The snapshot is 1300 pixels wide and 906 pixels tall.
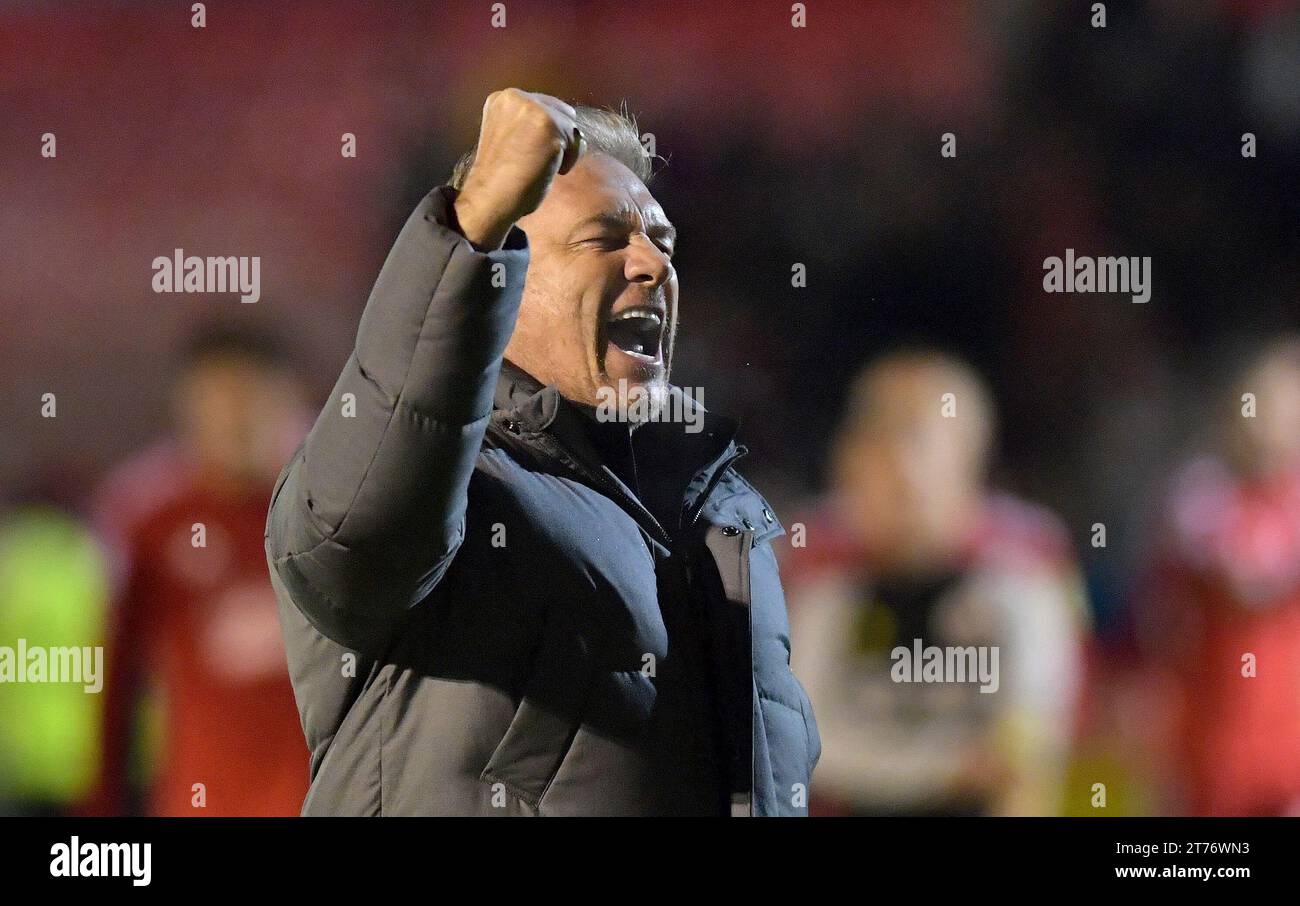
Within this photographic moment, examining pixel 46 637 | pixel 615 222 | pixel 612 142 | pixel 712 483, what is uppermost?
pixel 612 142

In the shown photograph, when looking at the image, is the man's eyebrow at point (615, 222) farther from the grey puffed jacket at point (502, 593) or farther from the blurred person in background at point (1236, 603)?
the blurred person in background at point (1236, 603)

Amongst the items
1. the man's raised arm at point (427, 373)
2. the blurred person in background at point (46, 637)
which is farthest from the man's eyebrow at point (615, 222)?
the blurred person in background at point (46, 637)

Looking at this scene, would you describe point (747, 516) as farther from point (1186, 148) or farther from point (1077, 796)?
point (1186, 148)

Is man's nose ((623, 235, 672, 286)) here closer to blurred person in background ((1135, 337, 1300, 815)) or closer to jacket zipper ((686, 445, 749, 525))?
jacket zipper ((686, 445, 749, 525))

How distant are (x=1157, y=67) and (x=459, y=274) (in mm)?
1316

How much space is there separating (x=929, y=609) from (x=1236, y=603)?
1.41ft

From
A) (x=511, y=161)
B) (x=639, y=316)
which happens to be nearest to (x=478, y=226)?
(x=511, y=161)

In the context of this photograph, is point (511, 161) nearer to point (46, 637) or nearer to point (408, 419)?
point (408, 419)

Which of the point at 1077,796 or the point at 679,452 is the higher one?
the point at 679,452

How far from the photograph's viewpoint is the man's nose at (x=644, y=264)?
154cm

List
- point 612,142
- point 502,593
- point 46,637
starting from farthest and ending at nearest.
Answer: point 46,637, point 612,142, point 502,593

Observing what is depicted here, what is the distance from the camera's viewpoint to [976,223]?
6.66 feet

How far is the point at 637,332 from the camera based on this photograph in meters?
1.56

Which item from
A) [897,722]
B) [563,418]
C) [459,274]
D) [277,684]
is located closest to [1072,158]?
[897,722]
